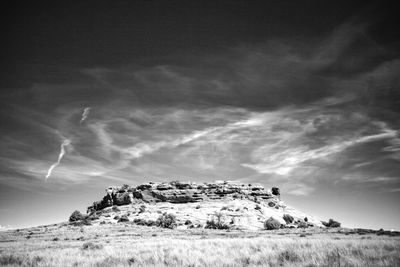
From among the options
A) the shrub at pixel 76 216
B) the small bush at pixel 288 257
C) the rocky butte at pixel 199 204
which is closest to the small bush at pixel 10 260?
the small bush at pixel 288 257

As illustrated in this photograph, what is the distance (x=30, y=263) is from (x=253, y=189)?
12368 cm

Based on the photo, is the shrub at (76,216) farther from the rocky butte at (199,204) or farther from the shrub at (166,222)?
the shrub at (166,222)

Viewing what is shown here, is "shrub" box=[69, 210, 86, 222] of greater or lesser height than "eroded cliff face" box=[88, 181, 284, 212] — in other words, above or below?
below

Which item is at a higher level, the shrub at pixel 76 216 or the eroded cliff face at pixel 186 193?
the eroded cliff face at pixel 186 193

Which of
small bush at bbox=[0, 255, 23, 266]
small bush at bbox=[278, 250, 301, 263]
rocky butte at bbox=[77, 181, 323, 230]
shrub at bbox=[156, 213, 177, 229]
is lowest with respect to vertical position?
small bush at bbox=[0, 255, 23, 266]

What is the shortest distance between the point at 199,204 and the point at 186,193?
14297 mm

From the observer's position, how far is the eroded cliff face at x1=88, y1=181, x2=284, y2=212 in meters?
112

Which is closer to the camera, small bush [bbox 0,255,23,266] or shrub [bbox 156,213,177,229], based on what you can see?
small bush [bbox 0,255,23,266]

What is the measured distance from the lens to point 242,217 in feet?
252

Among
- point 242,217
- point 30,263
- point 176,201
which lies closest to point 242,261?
point 30,263

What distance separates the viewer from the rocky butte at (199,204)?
7962 centimetres

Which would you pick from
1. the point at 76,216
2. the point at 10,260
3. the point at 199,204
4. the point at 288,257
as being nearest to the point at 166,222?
the point at 199,204

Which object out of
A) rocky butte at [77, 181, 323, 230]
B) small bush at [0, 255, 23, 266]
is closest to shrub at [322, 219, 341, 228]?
rocky butte at [77, 181, 323, 230]

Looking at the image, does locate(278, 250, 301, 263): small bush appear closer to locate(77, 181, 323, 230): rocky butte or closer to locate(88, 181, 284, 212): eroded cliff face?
locate(77, 181, 323, 230): rocky butte
